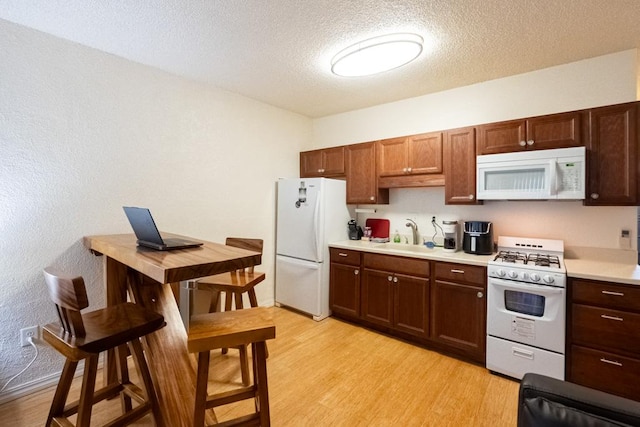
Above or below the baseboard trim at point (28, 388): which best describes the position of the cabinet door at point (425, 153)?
above

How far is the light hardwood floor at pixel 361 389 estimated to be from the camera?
1855 mm

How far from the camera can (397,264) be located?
2.88 m

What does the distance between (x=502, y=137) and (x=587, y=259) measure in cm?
122

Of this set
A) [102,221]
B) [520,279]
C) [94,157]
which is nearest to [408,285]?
[520,279]

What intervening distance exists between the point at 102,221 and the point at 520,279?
325cm

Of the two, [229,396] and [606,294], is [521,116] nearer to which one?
[606,294]

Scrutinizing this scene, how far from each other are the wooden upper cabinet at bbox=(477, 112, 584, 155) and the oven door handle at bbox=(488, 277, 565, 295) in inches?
43.4

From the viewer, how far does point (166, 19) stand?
197 centimetres

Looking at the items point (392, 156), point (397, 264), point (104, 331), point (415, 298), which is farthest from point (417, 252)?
point (104, 331)

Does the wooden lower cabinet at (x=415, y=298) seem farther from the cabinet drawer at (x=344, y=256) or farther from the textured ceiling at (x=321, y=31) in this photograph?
the textured ceiling at (x=321, y=31)

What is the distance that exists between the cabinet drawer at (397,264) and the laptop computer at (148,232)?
1845 mm

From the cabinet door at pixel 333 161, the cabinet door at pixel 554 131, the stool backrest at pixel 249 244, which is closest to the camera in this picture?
the cabinet door at pixel 554 131

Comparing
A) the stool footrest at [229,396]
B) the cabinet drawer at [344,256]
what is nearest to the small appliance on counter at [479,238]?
the cabinet drawer at [344,256]

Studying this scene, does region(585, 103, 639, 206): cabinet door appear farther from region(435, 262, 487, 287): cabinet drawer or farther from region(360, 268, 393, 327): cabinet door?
region(360, 268, 393, 327): cabinet door
